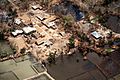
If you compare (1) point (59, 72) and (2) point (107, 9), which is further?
(2) point (107, 9)

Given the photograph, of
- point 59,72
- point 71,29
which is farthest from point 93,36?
point 59,72

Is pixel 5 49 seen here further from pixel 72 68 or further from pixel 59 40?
pixel 72 68

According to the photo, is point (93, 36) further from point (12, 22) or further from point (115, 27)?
point (12, 22)

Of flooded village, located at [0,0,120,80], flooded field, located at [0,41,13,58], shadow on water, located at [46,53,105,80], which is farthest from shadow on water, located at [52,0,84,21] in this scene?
flooded field, located at [0,41,13,58]

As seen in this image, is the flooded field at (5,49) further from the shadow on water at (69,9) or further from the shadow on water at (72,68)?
the shadow on water at (69,9)

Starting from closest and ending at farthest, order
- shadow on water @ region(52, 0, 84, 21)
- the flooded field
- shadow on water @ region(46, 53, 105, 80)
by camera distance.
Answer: shadow on water @ region(46, 53, 105, 80)
the flooded field
shadow on water @ region(52, 0, 84, 21)

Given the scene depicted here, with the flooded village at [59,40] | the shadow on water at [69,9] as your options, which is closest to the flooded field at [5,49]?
the flooded village at [59,40]

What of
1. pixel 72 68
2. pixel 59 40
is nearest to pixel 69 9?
pixel 59 40

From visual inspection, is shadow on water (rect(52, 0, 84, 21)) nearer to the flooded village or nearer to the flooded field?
the flooded village
